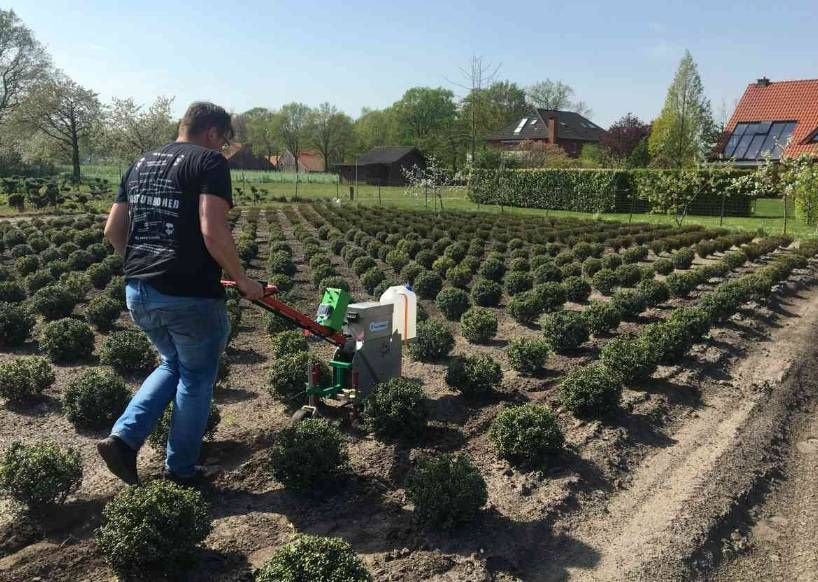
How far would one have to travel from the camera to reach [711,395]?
23.4 ft

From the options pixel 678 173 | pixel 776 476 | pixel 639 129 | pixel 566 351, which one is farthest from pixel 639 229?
pixel 639 129

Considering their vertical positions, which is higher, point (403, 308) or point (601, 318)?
point (403, 308)

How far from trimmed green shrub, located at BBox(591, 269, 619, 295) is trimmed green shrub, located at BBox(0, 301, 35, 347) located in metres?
9.77

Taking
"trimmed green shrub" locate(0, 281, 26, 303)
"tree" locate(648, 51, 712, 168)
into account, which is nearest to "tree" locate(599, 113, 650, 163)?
"tree" locate(648, 51, 712, 168)

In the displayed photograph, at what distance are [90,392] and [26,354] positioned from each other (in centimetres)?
366

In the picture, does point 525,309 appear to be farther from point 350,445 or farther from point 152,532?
point 152,532

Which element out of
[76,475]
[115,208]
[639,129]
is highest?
[639,129]

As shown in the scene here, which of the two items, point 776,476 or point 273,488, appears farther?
point 776,476

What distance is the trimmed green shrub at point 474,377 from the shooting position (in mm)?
6707

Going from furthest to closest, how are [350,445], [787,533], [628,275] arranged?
[628,275], [350,445], [787,533]

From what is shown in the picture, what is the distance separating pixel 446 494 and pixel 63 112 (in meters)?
60.1

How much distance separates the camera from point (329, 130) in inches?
3848

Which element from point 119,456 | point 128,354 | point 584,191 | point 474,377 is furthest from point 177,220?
point 584,191

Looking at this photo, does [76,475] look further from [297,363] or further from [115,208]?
[297,363]
